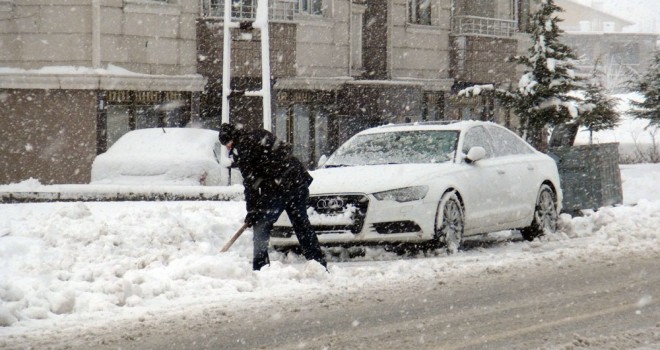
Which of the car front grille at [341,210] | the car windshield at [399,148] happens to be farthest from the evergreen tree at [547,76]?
the car front grille at [341,210]

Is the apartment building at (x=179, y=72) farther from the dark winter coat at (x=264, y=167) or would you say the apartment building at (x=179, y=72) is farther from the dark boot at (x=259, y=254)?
the dark boot at (x=259, y=254)

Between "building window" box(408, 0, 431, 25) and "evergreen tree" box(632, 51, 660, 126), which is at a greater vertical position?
"building window" box(408, 0, 431, 25)

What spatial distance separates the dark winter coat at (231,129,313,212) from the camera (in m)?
11.1

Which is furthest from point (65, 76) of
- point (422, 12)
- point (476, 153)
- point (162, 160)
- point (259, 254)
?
point (259, 254)

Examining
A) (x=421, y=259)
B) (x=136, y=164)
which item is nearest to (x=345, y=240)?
(x=421, y=259)

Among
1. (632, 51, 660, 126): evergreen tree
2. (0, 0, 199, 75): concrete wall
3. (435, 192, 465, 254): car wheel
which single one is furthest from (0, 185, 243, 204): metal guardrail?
(632, 51, 660, 126): evergreen tree

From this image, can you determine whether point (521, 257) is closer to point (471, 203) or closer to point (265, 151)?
point (471, 203)

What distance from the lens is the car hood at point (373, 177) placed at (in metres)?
12.2

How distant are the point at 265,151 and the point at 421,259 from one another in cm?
214

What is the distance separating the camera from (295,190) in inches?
443

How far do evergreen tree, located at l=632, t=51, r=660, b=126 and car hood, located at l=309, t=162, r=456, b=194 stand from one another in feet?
73.6

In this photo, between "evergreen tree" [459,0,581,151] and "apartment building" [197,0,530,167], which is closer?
"apartment building" [197,0,530,167]

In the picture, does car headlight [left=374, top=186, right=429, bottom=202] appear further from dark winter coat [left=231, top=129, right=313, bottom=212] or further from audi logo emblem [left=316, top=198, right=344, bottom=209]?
dark winter coat [left=231, top=129, right=313, bottom=212]

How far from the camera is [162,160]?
19812 mm
